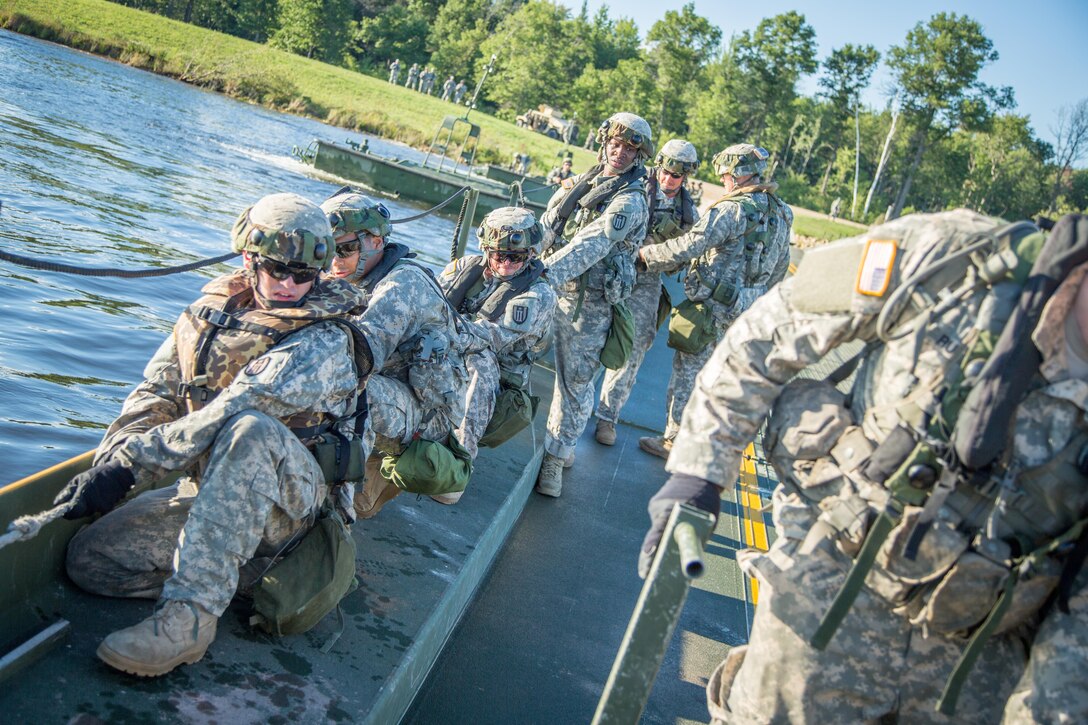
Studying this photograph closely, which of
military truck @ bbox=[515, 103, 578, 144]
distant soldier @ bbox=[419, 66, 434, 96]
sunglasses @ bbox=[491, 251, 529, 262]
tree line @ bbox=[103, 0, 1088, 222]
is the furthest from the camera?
distant soldier @ bbox=[419, 66, 434, 96]

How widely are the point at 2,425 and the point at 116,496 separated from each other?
14.6 feet

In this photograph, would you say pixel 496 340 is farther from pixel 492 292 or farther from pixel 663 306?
pixel 663 306

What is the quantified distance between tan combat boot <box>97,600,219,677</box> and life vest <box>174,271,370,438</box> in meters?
0.77

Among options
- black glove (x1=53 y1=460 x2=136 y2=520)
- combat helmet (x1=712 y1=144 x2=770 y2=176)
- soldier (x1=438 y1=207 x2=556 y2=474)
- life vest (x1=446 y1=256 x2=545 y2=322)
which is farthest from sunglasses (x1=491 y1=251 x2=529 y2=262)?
black glove (x1=53 y1=460 x2=136 y2=520)

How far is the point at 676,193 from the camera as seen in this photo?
7969 mm

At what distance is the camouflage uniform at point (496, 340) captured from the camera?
18.3 feet

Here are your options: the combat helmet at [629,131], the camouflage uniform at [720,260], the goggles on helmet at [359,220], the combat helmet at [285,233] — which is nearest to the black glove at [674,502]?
the combat helmet at [285,233]

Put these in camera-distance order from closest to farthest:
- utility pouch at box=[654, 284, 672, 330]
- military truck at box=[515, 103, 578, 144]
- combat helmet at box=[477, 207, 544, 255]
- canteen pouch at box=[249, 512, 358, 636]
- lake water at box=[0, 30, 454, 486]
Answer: canteen pouch at box=[249, 512, 358, 636], combat helmet at box=[477, 207, 544, 255], utility pouch at box=[654, 284, 672, 330], lake water at box=[0, 30, 454, 486], military truck at box=[515, 103, 578, 144]

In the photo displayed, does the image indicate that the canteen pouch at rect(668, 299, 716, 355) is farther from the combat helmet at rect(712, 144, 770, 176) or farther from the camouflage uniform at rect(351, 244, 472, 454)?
the camouflage uniform at rect(351, 244, 472, 454)

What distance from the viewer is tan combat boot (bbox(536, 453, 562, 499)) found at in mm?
6734

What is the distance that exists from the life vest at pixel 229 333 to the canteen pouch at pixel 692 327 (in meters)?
4.35

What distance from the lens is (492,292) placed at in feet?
19.3

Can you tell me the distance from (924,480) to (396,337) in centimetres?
267

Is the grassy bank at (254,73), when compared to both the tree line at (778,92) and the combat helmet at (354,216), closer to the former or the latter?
the tree line at (778,92)
